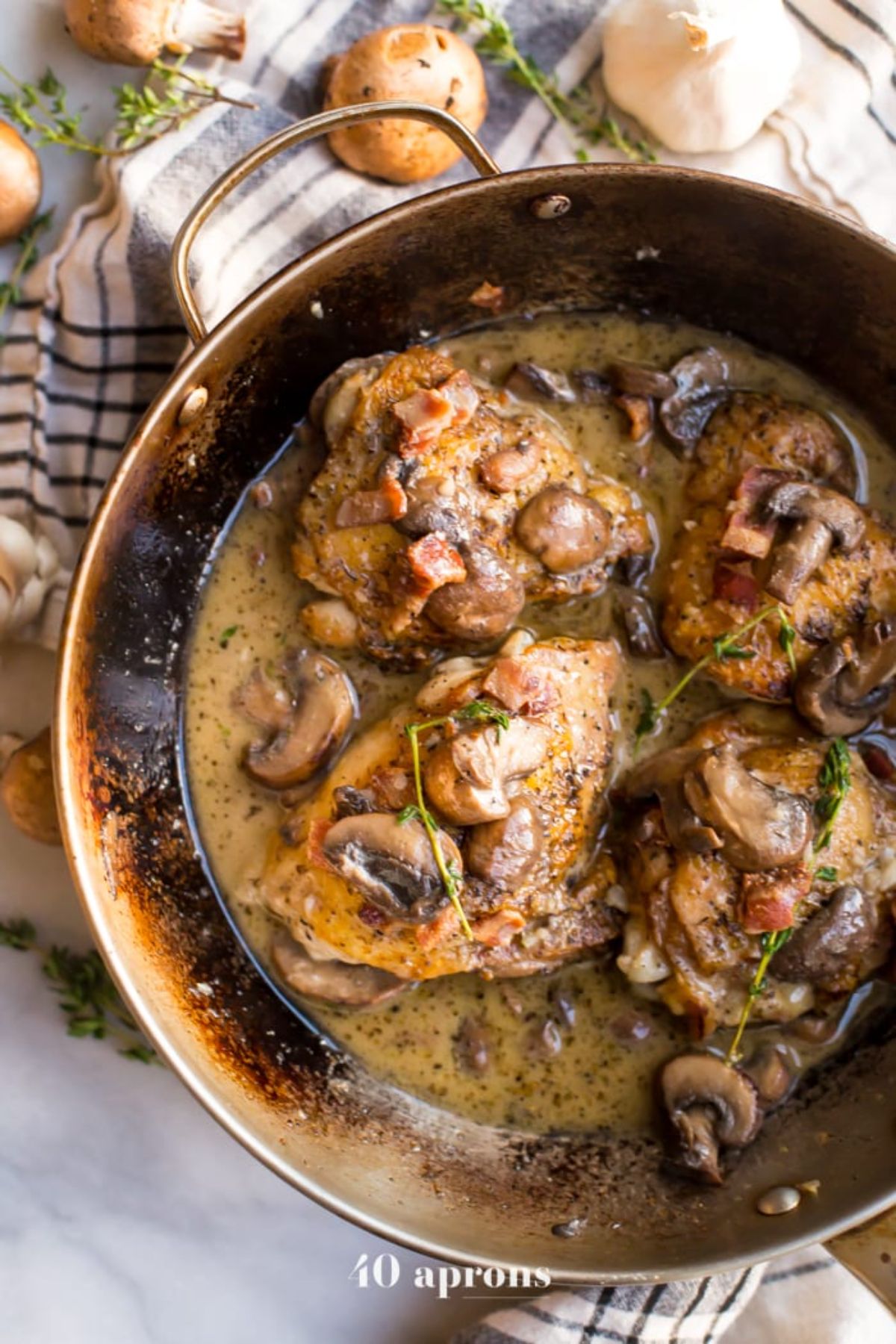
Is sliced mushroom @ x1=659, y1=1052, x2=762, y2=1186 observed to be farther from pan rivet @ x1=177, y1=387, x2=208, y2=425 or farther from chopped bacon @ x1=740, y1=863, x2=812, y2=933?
pan rivet @ x1=177, y1=387, x2=208, y2=425

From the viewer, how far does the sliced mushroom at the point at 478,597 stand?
2.67m

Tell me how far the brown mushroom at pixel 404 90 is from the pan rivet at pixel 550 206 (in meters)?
0.30

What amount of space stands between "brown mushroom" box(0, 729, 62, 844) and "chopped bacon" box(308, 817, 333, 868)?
72 centimetres

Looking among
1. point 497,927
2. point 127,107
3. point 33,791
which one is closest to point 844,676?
point 497,927

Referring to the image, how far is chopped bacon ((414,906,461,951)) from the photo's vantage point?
263cm

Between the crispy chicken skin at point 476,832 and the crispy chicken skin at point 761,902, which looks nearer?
the crispy chicken skin at point 476,832

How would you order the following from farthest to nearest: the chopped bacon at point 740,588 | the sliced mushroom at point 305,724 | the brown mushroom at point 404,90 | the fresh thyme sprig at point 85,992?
the fresh thyme sprig at point 85,992 < the brown mushroom at point 404,90 < the sliced mushroom at point 305,724 < the chopped bacon at point 740,588

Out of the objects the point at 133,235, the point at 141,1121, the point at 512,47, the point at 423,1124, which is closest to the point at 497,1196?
the point at 423,1124

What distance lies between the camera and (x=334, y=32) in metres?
3.16

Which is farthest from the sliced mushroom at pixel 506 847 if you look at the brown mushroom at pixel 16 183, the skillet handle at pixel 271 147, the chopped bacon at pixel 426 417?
the brown mushroom at pixel 16 183

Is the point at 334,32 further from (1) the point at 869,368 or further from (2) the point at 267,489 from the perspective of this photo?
(1) the point at 869,368

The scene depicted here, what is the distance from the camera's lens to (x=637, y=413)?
295 centimetres

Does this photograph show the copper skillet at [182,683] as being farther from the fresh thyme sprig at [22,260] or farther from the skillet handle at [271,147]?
the fresh thyme sprig at [22,260]

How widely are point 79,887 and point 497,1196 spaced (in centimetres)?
129
